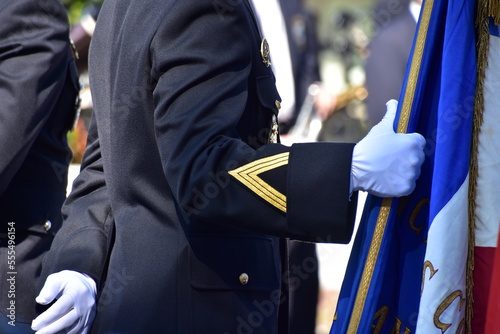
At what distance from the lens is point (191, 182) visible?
1832mm

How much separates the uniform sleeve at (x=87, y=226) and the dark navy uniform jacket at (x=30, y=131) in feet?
1.67

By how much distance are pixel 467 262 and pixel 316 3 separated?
29.1ft

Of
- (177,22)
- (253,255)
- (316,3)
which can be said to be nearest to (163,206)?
(253,255)

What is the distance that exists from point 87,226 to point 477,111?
102 cm

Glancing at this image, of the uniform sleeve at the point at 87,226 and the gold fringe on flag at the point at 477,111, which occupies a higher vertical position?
the gold fringe on flag at the point at 477,111

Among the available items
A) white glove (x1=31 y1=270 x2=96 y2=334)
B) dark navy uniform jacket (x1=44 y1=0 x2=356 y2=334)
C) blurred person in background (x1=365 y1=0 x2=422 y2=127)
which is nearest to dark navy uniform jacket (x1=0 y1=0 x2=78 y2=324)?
dark navy uniform jacket (x1=44 y1=0 x2=356 y2=334)

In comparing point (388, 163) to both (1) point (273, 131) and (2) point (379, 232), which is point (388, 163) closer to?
(2) point (379, 232)

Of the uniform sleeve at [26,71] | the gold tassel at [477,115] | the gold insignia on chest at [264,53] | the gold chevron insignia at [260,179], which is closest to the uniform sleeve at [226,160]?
the gold chevron insignia at [260,179]

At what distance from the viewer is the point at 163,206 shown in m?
2.06

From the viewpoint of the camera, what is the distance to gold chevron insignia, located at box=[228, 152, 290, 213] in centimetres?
184

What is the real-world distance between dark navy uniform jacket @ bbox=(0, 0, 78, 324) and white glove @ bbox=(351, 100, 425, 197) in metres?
1.39

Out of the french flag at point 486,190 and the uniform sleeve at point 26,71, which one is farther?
the uniform sleeve at point 26,71

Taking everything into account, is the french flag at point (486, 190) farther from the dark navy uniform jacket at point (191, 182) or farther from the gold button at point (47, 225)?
the gold button at point (47, 225)

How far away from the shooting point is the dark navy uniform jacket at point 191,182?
1840 millimetres
